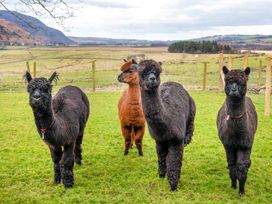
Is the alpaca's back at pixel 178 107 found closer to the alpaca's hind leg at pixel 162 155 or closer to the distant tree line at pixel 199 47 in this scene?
the alpaca's hind leg at pixel 162 155

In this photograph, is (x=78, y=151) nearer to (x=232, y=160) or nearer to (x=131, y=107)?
(x=131, y=107)

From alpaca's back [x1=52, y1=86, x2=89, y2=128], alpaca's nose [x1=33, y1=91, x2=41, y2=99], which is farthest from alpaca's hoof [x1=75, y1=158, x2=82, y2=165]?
alpaca's nose [x1=33, y1=91, x2=41, y2=99]

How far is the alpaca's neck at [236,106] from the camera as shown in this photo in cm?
569

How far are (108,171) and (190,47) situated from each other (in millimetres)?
30463

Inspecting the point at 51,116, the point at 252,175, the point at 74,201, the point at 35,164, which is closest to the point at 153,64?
the point at 51,116

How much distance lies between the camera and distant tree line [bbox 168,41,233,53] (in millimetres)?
34716

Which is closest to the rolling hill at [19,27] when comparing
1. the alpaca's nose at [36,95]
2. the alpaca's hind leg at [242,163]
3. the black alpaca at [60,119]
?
the black alpaca at [60,119]

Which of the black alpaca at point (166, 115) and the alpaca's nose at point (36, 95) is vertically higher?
the alpaca's nose at point (36, 95)

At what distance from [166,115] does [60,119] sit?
67.7 inches

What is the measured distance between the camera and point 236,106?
5715 mm

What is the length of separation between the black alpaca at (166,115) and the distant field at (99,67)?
15.4 metres

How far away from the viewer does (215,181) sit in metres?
7.03

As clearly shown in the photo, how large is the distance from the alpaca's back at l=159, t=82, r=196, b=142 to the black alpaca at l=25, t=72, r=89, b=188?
1.60 metres

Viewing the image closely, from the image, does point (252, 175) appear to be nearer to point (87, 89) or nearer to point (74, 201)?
point (74, 201)
